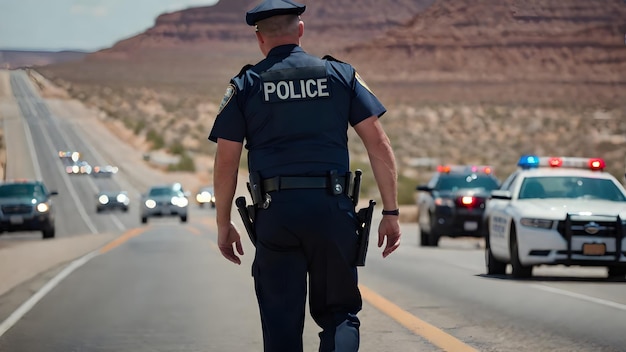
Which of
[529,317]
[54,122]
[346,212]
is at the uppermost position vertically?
Answer: [54,122]

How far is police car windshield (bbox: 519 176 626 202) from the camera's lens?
63.0 ft

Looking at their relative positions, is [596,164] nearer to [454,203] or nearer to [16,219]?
[454,203]

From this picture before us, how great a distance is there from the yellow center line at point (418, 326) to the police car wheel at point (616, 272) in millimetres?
4433

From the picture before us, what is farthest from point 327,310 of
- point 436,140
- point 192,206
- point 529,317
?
point 436,140

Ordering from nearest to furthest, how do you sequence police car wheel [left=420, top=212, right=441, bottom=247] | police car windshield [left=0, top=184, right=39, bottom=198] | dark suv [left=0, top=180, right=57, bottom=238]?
police car wheel [left=420, top=212, right=441, bottom=247] < dark suv [left=0, top=180, right=57, bottom=238] < police car windshield [left=0, top=184, right=39, bottom=198]

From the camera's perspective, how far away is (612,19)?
11931 centimetres

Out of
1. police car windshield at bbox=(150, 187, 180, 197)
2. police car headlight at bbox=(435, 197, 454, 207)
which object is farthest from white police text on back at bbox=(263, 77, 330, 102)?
police car windshield at bbox=(150, 187, 180, 197)

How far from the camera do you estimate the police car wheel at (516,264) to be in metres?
18.2

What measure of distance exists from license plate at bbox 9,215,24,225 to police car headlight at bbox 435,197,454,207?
534 inches

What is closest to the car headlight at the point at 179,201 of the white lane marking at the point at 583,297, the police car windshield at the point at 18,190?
the police car windshield at the point at 18,190

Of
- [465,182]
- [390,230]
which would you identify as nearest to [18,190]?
[465,182]

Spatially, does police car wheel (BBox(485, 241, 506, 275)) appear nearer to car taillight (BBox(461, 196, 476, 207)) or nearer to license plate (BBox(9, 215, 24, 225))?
car taillight (BBox(461, 196, 476, 207))

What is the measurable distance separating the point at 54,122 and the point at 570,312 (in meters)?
121

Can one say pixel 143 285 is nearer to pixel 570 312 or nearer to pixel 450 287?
pixel 450 287
